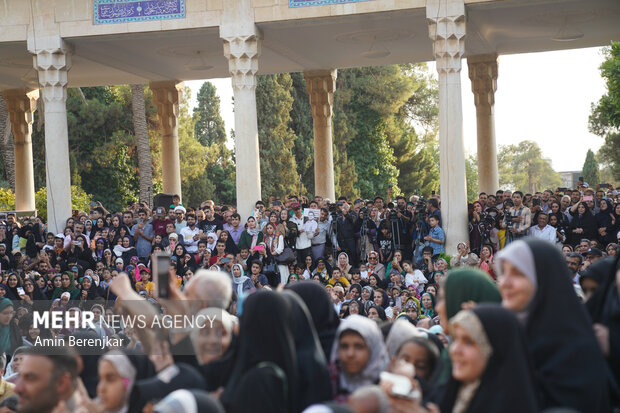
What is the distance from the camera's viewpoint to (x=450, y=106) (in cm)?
1641

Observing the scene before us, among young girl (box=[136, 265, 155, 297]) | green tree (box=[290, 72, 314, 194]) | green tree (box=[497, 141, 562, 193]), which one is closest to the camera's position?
young girl (box=[136, 265, 155, 297])

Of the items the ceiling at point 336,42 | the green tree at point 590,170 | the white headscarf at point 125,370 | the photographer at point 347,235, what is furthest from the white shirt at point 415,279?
the green tree at point 590,170

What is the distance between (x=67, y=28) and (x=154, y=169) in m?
21.1

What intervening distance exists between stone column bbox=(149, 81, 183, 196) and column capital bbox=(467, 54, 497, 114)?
26.7 ft

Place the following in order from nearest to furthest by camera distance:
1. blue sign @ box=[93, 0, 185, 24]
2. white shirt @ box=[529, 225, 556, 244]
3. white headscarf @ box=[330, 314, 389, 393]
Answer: white headscarf @ box=[330, 314, 389, 393]
white shirt @ box=[529, 225, 556, 244]
blue sign @ box=[93, 0, 185, 24]

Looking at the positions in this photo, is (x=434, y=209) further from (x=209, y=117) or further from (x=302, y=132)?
(x=209, y=117)

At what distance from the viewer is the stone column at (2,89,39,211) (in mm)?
23812

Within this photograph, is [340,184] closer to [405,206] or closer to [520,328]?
[405,206]

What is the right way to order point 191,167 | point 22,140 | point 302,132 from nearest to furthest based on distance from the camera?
1. point 22,140
2. point 302,132
3. point 191,167

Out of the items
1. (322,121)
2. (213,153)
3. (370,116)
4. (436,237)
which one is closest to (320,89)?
(322,121)

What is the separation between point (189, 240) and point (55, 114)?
181 inches

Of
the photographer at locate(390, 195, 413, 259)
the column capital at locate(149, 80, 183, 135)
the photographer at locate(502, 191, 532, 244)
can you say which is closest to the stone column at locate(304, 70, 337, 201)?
the column capital at locate(149, 80, 183, 135)

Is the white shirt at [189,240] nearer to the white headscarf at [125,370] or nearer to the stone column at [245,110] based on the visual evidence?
the stone column at [245,110]

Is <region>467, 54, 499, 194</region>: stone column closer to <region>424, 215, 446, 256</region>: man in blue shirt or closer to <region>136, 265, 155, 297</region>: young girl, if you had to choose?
<region>424, 215, 446, 256</region>: man in blue shirt
